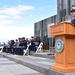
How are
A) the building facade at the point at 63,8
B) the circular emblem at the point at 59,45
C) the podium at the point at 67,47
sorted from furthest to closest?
the building facade at the point at 63,8 → the circular emblem at the point at 59,45 → the podium at the point at 67,47

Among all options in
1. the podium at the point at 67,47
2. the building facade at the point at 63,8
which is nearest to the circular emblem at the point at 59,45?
the podium at the point at 67,47

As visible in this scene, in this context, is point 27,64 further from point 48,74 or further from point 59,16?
point 59,16

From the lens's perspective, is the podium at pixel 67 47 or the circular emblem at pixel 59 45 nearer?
the podium at pixel 67 47

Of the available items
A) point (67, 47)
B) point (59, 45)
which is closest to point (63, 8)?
point (59, 45)

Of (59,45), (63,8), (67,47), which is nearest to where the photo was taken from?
(67,47)

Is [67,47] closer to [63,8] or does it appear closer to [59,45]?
[59,45]

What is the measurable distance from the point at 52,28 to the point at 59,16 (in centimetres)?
1639

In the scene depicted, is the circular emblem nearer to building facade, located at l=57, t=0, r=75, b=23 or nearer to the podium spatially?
the podium

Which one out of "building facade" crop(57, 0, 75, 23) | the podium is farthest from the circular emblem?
"building facade" crop(57, 0, 75, 23)

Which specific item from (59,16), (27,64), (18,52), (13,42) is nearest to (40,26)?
(59,16)

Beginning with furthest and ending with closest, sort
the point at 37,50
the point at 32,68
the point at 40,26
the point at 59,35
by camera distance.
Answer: the point at 40,26 < the point at 37,50 < the point at 32,68 < the point at 59,35

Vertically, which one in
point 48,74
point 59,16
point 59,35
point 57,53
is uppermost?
point 59,16

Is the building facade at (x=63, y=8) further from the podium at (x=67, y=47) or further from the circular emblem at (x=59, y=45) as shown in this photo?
the podium at (x=67, y=47)

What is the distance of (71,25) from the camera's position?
557cm
